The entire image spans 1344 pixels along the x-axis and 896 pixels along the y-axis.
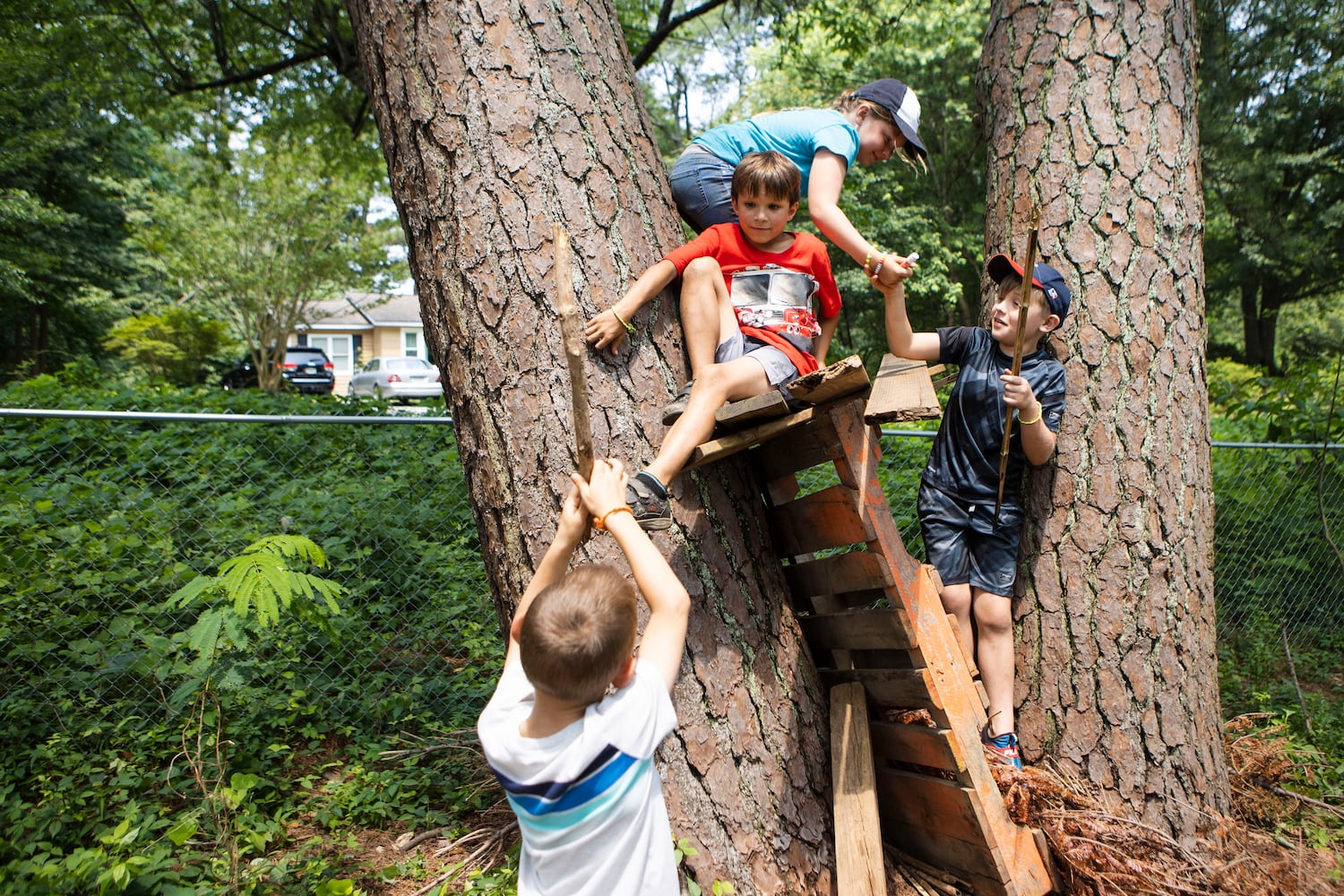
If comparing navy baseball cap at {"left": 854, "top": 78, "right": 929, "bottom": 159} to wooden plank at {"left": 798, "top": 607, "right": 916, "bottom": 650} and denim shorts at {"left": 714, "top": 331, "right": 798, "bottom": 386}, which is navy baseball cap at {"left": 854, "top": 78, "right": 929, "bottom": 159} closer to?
denim shorts at {"left": 714, "top": 331, "right": 798, "bottom": 386}

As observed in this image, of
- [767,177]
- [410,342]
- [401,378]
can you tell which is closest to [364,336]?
[410,342]

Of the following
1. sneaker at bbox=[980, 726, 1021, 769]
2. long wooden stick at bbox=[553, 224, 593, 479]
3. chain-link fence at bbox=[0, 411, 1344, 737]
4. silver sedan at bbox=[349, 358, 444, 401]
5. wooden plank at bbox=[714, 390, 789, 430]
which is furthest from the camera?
silver sedan at bbox=[349, 358, 444, 401]

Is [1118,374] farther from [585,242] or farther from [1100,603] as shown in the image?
[585,242]

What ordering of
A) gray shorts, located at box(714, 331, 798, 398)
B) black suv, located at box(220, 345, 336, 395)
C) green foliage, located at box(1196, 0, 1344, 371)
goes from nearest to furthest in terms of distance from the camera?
gray shorts, located at box(714, 331, 798, 398) → green foliage, located at box(1196, 0, 1344, 371) → black suv, located at box(220, 345, 336, 395)

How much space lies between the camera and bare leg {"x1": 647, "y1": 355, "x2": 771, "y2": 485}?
241cm

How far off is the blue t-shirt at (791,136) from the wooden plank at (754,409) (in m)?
1.07

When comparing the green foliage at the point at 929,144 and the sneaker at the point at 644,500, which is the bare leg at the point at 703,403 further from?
the green foliage at the point at 929,144

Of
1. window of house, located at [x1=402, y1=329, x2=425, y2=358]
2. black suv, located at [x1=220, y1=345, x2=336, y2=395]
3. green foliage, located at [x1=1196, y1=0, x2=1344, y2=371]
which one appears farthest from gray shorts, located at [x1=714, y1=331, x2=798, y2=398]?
window of house, located at [x1=402, y1=329, x2=425, y2=358]

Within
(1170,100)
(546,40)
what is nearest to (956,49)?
(1170,100)

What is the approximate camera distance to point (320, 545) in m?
4.88

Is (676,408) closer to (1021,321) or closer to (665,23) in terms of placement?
(1021,321)

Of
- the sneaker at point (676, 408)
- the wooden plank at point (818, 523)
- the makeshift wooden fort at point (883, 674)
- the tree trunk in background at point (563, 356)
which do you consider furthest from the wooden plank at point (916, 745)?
the sneaker at point (676, 408)

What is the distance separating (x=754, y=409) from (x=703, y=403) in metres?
0.18

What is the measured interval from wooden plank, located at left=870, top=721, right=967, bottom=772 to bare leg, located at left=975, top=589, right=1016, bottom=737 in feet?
1.31
